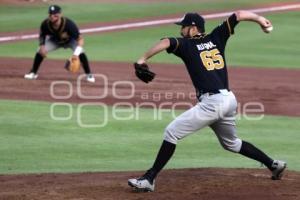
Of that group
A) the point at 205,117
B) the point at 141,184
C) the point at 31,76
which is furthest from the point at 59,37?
the point at 141,184

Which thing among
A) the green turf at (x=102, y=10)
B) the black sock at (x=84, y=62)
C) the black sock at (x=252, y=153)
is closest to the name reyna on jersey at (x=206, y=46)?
the black sock at (x=252, y=153)

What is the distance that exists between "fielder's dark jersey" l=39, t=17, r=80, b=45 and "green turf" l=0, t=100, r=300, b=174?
3.16m

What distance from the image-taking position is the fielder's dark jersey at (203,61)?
26.7 ft

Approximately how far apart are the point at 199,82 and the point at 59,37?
9.33 meters

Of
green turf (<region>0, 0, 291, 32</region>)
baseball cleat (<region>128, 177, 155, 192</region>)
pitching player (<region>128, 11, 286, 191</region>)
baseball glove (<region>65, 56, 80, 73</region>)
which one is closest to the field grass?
green turf (<region>0, 0, 291, 32</region>)

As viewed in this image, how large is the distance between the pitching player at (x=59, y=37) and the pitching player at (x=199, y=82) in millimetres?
8521

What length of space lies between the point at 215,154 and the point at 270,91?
571cm

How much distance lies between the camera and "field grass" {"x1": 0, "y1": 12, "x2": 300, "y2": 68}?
21.2 m

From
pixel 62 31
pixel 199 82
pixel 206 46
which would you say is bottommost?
pixel 62 31

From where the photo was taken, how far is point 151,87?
16578 mm

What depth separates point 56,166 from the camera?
10.0 m

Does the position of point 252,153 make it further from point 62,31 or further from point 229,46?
point 229,46

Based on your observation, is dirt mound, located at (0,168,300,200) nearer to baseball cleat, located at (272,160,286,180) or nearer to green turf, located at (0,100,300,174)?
baseball cleat, located at (272,160,286,180)

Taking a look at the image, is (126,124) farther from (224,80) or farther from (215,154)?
(224,80)
